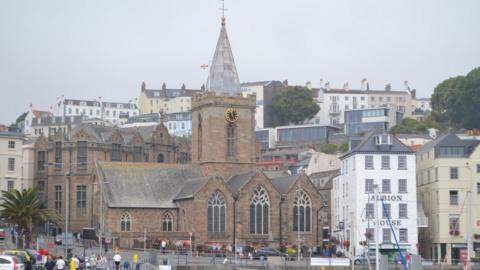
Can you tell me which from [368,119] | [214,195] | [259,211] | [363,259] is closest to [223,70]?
[214,195]

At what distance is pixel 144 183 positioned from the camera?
329 ft

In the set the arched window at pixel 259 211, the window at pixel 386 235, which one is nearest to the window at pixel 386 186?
the window at pixel 386 235

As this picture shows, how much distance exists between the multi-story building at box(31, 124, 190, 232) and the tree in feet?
253

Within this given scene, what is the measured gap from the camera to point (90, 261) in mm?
75500

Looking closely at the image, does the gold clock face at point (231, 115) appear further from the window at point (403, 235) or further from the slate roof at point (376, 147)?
the window at point (403, 235)

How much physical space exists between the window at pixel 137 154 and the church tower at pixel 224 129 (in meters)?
13.1

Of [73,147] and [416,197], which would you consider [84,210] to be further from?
[416,197]

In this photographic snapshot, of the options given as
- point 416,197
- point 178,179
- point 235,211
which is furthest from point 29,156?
point 416,197

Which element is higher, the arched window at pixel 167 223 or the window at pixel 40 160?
the window at pixel 40 160

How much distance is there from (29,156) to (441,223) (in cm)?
4699

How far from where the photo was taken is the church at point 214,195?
317 ft

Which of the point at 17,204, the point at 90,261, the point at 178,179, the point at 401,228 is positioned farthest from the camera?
the point at 178,179

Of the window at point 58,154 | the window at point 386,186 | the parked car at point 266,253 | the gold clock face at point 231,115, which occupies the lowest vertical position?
the parked car at point 266,253

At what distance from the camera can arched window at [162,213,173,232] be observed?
Result: 3905 inches
